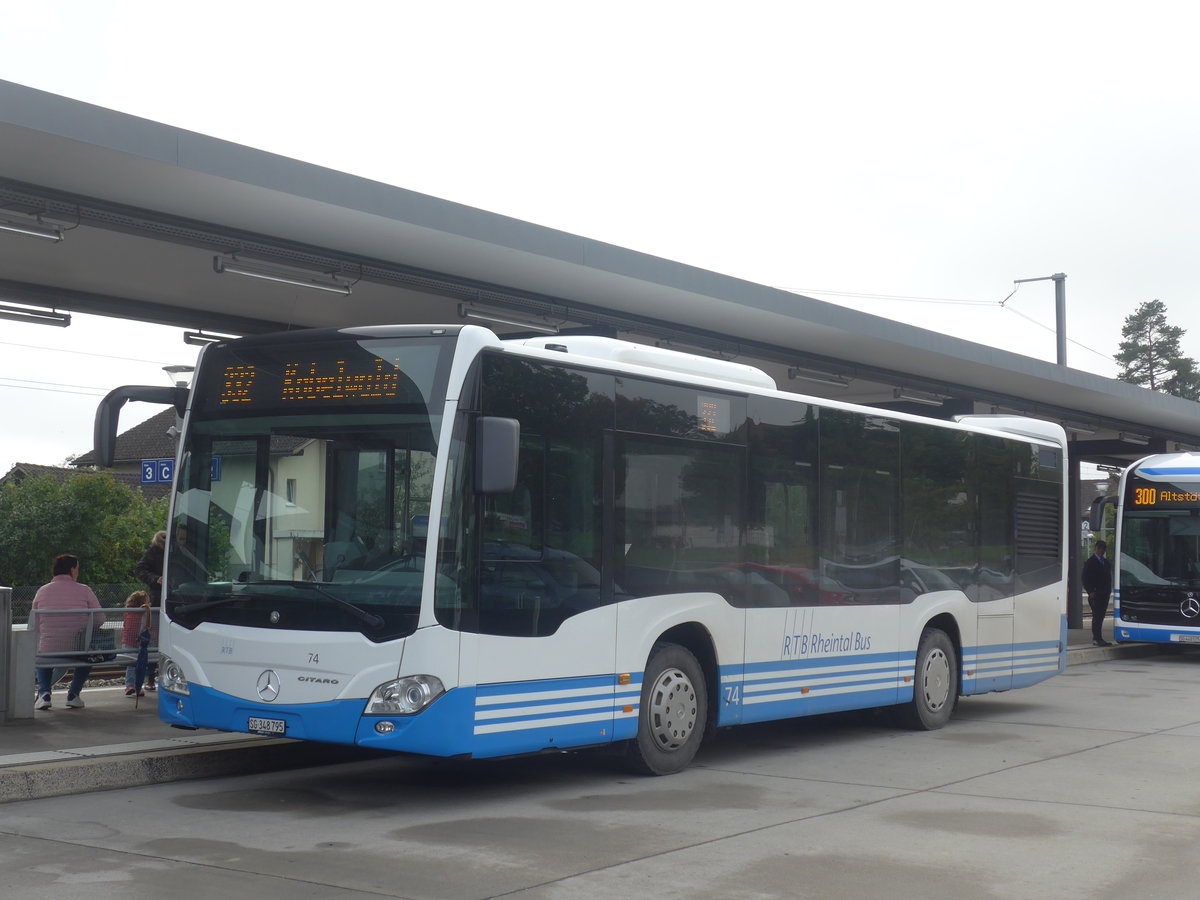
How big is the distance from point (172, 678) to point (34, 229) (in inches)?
163

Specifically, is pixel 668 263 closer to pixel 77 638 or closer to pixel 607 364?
pixel 607 364

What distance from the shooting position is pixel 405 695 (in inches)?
333

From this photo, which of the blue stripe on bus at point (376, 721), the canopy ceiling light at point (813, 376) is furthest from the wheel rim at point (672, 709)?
the canopy ceiling light at point (813, 376)

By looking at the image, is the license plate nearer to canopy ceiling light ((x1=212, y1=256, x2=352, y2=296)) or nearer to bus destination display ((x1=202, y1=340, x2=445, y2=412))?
bus destination display ((x1=202, y1=340, x2=445, y2=412))

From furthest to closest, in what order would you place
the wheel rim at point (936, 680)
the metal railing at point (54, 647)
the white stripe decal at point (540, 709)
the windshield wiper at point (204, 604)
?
the wheel rim at point (936, 680)
the metal railing at point (54, 647)
the windshield wiper at point (204, 604)
the white stripe decal at point (540, 709)

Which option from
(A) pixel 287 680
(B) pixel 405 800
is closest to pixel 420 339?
(A) pixel 287 680

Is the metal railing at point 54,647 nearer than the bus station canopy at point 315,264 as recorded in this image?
No

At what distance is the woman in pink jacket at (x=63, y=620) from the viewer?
12328mm

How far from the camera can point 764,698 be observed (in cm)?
1114

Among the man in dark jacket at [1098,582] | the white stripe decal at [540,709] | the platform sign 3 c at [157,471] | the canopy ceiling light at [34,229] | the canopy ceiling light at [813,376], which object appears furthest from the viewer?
the man in dark jacket at [1098,582]

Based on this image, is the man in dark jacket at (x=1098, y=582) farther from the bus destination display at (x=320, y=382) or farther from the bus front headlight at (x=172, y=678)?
the bus front headlight at (x=172, y=678)

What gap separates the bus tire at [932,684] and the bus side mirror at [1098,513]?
10472 millimetres

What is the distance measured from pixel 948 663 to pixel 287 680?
24.2 feet

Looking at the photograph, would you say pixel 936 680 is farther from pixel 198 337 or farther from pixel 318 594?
pixel 198 337
